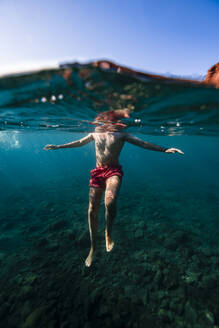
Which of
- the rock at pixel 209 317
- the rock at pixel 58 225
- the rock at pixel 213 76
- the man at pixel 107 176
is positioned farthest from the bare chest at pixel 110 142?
the rock at pixel 58 225

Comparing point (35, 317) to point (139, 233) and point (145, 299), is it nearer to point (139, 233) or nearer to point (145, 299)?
point (145, 299)

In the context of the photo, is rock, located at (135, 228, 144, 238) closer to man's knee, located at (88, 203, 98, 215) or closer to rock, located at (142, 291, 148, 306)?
rock, located at (142, 291, 148, 306)

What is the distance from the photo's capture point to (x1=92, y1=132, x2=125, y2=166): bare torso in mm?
4301

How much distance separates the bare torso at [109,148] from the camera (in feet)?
14.1

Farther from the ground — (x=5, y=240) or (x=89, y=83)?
(x=89, y=83)

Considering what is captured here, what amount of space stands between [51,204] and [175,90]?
486 inches

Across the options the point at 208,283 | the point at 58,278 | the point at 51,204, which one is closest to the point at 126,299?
the point at 58,278

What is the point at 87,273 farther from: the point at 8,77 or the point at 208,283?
the point at 8,77

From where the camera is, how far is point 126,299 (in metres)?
4.72

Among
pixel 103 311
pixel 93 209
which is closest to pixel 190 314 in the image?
pixel 103 311

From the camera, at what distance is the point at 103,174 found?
3.98m

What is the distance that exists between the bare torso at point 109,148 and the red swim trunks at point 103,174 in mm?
253

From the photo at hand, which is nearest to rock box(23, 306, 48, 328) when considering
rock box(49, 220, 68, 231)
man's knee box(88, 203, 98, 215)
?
man's knee box(88, 203, 98, 215)

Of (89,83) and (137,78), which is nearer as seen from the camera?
(137,78)
